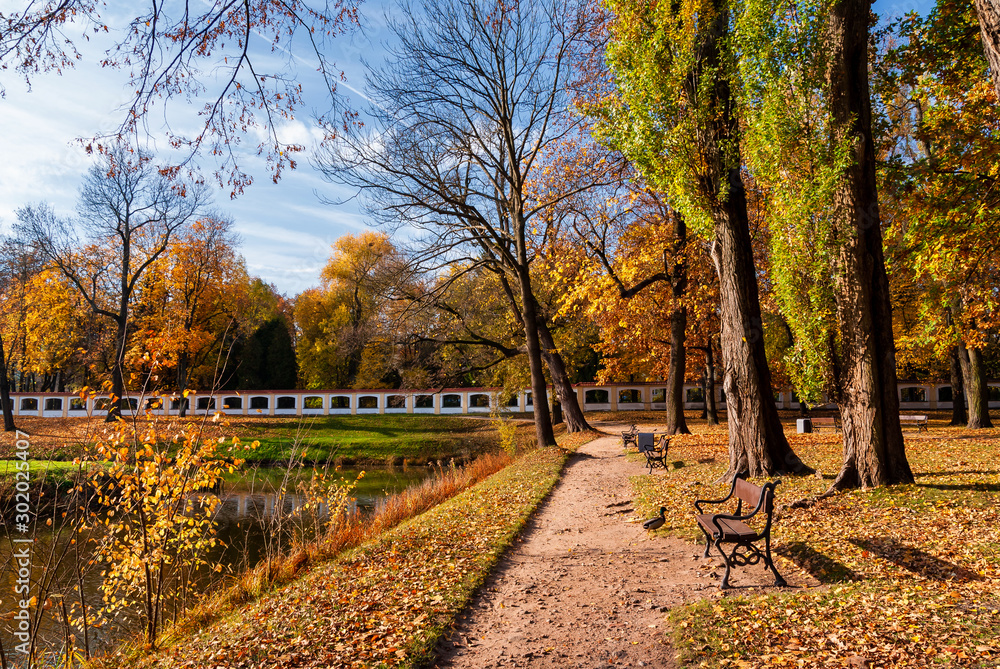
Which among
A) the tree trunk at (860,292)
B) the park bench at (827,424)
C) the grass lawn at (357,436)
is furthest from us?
the grass lawn at (357,436)

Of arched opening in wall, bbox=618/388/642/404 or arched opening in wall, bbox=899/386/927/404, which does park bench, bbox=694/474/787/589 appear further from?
arched opening in wall, bbox=899/386/927/404

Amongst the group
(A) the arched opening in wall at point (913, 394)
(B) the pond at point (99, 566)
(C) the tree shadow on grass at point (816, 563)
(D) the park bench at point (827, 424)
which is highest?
(A) the arched opening in wall at point (913, 394)

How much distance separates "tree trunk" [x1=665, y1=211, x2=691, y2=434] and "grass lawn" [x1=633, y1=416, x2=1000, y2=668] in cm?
853

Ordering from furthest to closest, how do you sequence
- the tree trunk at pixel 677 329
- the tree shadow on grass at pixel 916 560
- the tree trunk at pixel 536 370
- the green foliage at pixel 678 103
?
the tree trunk at pixel 536 370, the tree trunk at pixel 677 329, the green foliage at pixel 678 103, the tree shadow on grass at pixel 916 560

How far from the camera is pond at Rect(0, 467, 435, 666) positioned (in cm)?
564

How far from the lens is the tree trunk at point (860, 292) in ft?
25.6

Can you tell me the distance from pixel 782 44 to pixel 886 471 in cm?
606

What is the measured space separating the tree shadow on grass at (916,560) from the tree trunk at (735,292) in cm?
344

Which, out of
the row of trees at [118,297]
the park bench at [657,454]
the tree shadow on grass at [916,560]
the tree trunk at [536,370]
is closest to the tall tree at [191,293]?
the row of trees at [118,297]

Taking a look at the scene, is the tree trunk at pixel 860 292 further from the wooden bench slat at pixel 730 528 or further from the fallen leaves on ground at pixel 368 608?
the fallen leaves on ground at pixel 368 608

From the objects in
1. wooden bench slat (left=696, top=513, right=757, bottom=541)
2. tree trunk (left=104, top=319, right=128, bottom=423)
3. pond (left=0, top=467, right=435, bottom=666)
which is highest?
tree trunk (left=104, top=319, right=128, bottom=423)

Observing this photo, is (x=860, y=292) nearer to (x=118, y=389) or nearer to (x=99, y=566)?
(x=99, y=566)

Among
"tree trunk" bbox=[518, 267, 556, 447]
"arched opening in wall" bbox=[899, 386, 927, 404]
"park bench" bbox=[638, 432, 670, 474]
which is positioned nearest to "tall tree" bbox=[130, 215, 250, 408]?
"tree trunk" bbox=[518, 267, 556, 447]

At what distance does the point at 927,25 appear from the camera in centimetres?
986
